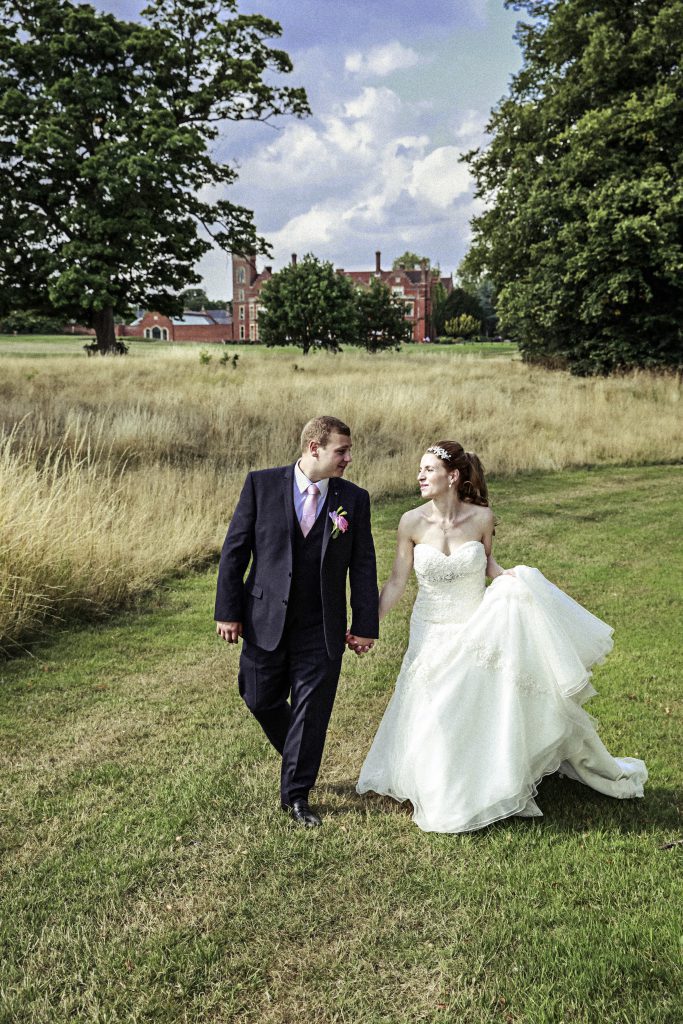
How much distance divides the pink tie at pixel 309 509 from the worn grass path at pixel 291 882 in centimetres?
144

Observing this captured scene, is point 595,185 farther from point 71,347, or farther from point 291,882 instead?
point 71,347

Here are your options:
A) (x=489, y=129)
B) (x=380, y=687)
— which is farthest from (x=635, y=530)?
(x=489, y=129)

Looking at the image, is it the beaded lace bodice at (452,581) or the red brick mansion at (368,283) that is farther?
the red brick mansion at (368,283)

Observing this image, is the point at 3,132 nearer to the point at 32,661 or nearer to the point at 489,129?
the point at 489,129

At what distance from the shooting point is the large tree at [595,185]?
24.2 metres

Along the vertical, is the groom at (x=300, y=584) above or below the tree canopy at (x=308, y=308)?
below

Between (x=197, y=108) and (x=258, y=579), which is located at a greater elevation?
(x=197, y=108)

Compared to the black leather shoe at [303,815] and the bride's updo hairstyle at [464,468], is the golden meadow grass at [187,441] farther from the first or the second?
the bride's updo hairstyle at [464,468]

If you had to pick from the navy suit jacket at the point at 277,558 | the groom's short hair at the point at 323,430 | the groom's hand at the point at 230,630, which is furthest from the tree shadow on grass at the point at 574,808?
the groom's short hair at the point at 323,430

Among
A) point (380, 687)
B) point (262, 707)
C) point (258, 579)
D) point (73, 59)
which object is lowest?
point (380, 687)

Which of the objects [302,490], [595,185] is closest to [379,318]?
[595,185]

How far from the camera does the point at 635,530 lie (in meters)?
11.2

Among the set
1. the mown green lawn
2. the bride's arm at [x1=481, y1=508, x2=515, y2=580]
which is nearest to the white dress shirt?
the bride's arm at [x1=481, y1=508, x2=515, y2=580]

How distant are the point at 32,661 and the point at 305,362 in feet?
91.9
